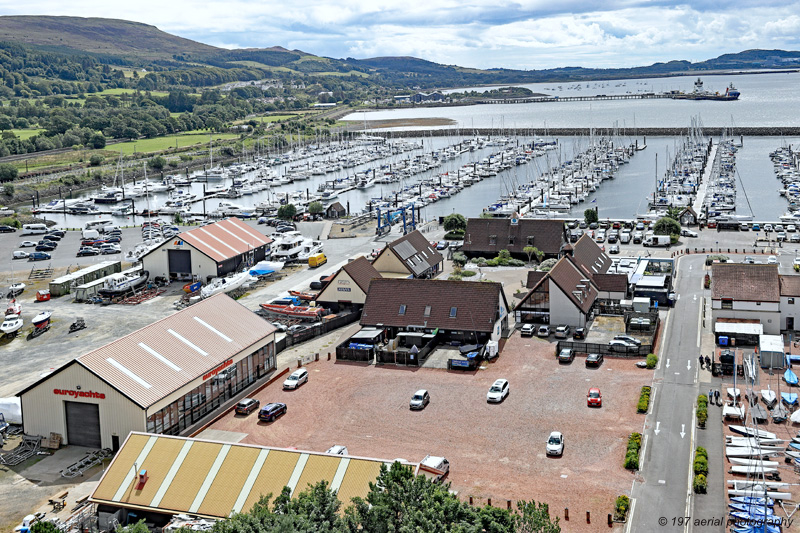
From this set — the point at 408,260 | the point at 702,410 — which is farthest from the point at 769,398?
the point at 408,260

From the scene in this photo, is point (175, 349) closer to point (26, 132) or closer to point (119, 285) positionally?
point (119, 285)

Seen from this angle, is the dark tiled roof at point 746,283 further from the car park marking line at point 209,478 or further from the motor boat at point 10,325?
the motor boat at point 10,325

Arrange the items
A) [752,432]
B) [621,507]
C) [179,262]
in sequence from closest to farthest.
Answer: [621,507]
[752,432]
[179,262]

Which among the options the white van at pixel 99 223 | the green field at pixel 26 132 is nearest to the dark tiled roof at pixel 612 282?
the white van at pixel 99 223

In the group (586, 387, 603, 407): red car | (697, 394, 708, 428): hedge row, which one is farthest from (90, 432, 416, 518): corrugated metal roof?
(697, 394, 708, 428): hedge row

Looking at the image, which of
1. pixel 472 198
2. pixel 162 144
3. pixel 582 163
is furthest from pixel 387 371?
pixel 162 144

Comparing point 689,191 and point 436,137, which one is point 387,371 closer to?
point 689,191
